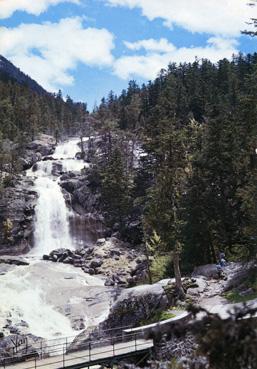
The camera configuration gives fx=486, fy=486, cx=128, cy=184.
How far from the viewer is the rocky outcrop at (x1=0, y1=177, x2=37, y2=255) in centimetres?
6662

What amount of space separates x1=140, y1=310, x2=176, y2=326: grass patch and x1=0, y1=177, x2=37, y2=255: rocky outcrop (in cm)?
3902

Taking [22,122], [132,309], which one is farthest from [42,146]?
[132,309]

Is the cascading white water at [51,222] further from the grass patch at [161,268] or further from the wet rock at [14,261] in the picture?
the grass patch at [161,268]

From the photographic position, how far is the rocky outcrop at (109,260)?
2045 inches

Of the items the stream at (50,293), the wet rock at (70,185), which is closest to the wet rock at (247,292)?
the stream at (50,293)

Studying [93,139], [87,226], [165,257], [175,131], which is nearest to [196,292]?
[175,131]

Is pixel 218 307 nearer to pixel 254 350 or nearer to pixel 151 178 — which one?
pixel 254 350

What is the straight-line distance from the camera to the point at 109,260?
57281mm

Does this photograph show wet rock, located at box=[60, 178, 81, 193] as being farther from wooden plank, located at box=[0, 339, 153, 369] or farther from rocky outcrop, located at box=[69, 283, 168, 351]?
wooden plank, located at box=[0, 339, 153, 369]

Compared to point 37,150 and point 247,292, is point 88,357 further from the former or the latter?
point 37,150

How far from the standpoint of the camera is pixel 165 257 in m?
44.9

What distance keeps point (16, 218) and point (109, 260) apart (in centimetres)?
1921

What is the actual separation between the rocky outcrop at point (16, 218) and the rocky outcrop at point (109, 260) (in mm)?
9105

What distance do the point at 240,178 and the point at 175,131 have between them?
13.4m
